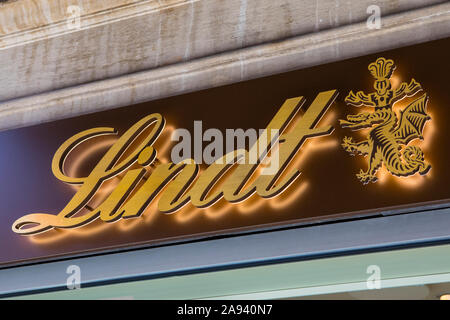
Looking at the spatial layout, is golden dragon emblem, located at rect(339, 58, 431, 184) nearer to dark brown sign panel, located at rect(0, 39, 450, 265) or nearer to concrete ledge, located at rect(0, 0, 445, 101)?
dark brown sign panel, located at rect(0, 39, 450, 265)

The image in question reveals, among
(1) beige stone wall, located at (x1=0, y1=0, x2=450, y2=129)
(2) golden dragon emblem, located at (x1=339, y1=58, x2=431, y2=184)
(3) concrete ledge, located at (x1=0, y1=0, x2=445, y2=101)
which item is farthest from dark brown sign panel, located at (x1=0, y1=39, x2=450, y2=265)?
(3) concrete ledge, located at (x1=0, y1=0, x2=445, y2=101)

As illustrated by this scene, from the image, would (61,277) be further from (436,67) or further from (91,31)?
(436,67)

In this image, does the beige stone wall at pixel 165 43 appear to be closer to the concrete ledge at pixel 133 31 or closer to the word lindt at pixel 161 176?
the concrete ledge at pixel 133 31

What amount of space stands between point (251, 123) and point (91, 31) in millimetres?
1773

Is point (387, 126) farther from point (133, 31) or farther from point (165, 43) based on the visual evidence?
point (133, 31)

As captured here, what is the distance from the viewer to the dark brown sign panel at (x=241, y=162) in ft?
13.5

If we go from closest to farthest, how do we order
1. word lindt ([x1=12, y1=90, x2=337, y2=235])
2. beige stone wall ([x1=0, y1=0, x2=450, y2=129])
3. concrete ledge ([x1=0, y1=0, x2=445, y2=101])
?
word lindt ([x1=12, y1=90, x2=337, y2=235]) < beige stone wall ([x1=0, y1=0, x2=450, y2=129]) < concrete ledge ([x1=0, y1=0, x2=445, y2=101])

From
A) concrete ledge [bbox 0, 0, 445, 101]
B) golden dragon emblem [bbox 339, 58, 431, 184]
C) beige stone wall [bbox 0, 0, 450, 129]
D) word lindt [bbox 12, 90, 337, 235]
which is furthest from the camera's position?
concrete ledge [bbox 0, 0, 445, 101]

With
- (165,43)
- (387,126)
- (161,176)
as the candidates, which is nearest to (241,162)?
(161,176)

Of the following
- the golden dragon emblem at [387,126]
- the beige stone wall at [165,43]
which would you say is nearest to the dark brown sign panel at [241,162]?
the golden dragon emblem at [387,126]

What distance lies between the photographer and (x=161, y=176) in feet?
15.3

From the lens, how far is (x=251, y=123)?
4.57 m

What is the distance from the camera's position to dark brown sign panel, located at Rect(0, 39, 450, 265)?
410 cm
